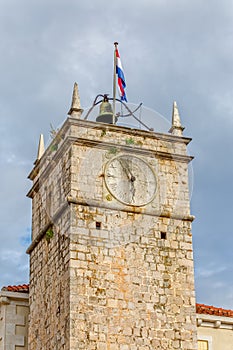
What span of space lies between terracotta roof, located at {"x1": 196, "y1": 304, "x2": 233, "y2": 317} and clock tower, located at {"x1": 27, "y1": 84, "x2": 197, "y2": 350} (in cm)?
185

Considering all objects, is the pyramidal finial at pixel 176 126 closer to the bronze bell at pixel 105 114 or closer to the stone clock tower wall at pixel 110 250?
the stone clock tower wall at pixel 110 250

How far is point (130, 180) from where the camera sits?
2794 centimetres

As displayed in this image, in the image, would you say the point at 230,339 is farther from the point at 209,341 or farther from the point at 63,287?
the point at 63,287

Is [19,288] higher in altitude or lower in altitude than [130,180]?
lower

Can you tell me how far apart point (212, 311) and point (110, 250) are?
441 cm

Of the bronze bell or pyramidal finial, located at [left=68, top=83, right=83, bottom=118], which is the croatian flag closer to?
the bronze bell

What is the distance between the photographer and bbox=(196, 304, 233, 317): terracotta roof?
29.0 m

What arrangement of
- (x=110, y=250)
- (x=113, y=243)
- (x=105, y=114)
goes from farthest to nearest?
(x=105, y=114)
(x=113, y=243)
(x=110, y=250)

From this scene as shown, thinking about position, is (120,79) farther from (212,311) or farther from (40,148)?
(212,311)

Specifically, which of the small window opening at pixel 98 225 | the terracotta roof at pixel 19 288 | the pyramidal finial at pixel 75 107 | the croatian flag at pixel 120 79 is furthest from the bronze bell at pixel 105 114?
the terracotta roof at pixel 19 288

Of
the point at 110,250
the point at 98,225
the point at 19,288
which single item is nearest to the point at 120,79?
the point at 98,225

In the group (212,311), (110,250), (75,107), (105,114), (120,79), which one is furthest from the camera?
(120,79)

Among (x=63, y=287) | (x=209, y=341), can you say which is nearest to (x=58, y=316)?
(x=63, y=287)

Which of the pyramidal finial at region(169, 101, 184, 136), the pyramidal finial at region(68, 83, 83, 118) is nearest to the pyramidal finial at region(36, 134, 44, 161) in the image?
the pyramidal finial at region(68, 83, 83, 118)
